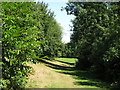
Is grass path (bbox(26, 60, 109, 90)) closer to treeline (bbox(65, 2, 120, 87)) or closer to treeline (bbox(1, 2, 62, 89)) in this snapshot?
treeline (bbox(1, 2, 62, 89))

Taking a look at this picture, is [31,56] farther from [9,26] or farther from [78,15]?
[78,15]

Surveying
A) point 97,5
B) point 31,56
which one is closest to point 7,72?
point 31,56

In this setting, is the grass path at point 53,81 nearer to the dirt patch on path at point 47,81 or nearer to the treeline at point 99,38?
the dirt patch on path at point 47,81

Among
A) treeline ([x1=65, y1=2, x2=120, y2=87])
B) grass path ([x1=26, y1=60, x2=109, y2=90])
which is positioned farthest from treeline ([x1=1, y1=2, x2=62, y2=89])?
treeline ([x1=65, y1=2, x2=120, y2=87])

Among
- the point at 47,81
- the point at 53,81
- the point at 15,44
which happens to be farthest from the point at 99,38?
the point at 15,44

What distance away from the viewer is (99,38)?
19297 mm

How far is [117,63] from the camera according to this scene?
1449 cm

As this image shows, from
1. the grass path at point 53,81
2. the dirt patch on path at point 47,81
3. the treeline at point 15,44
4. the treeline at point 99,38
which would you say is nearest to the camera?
the treeline at point 15,44

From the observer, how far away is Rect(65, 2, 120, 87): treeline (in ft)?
47.2

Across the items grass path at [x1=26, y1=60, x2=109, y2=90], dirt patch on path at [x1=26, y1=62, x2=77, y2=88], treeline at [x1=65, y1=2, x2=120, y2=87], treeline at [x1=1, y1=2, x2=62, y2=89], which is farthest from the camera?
treeline at [x1=65, y1=2, x2=120, y2=87]

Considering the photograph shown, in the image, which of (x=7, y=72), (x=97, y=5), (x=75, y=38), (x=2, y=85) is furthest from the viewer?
(x=75, y=38)

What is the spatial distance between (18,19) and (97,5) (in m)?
Answer: 21.2

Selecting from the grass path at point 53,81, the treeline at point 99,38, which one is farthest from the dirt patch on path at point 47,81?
the treeline at point 99,38

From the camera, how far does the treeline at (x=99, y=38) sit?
14.4 meters
